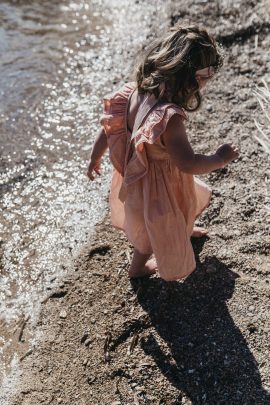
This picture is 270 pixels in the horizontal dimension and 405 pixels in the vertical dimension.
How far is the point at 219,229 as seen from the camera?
3090 millimetres

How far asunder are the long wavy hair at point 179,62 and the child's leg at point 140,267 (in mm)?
903

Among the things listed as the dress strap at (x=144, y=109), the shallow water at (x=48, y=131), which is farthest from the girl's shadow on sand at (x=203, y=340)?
the dress strap at (x=144, y=109)

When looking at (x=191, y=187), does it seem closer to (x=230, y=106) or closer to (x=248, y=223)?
(x=248, y=223)

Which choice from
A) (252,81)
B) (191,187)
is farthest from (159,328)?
(252,81)

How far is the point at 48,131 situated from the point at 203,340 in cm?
217

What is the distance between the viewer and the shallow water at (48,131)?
3.17m

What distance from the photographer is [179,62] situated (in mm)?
2123

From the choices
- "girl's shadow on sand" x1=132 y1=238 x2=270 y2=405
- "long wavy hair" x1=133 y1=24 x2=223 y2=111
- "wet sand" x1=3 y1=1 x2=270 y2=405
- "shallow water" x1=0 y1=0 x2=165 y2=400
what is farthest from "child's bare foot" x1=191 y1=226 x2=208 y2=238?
"long wavy hair" x1=133 y1=24 x2=223 y2=111

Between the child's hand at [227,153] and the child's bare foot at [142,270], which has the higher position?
the child's hand at [227,153]

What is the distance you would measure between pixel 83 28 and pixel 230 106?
1.97m

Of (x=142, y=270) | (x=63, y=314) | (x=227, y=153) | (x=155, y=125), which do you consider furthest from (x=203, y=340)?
(x=155, y=125)

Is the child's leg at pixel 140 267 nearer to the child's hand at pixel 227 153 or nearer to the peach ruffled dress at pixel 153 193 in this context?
the peach ruffled dress at pixel 153 193

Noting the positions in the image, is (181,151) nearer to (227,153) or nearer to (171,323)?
(227,153)

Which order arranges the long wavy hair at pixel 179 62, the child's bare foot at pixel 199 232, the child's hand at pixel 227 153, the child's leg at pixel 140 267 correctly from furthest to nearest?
the child's bare foot at pixel 199 232 < the child's leg at pixel 140 267 < the child's hand at pixel 227 153 < the long wavy hair at pixel 179 62
